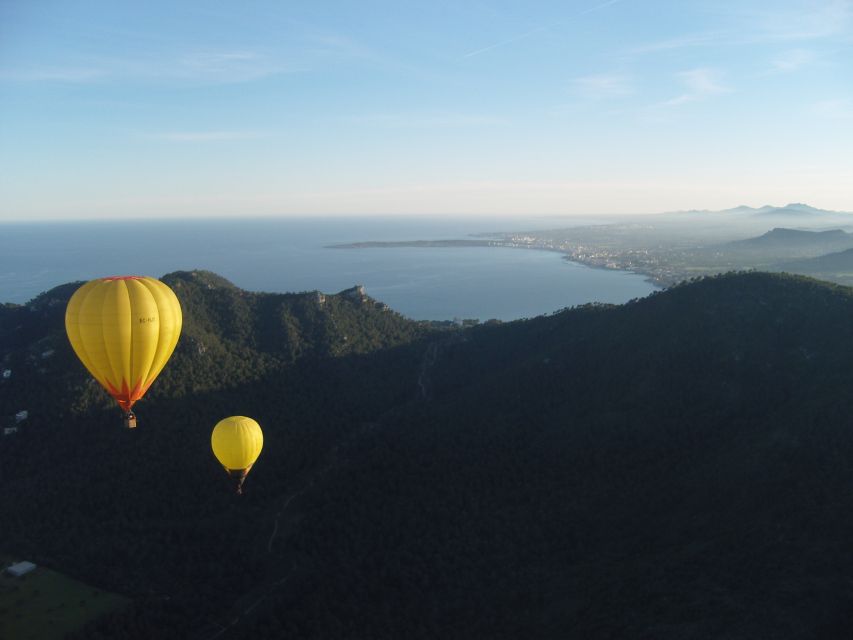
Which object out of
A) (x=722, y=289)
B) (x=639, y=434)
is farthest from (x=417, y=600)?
(x=722, y=289)

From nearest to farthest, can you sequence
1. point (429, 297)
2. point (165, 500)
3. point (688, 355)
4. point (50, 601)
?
point (50, 601)
point (165, 500)
point (688, 355)
point (429, 297)

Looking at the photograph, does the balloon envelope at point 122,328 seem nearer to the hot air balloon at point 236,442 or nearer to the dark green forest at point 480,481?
the hot air balloon at point 236,442

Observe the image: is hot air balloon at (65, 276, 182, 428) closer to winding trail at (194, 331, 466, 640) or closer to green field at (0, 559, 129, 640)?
green field at (0, 559, 129, 640)

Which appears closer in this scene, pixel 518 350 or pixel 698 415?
pixel 698 415

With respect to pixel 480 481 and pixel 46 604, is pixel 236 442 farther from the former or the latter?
pixel 480 481

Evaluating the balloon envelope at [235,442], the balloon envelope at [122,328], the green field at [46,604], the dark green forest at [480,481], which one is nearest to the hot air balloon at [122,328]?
the balloon envelope at [122,328]

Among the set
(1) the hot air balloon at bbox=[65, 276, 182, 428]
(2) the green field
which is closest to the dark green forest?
(2) the green field

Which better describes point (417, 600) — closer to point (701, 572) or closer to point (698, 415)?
point (701, 572)
